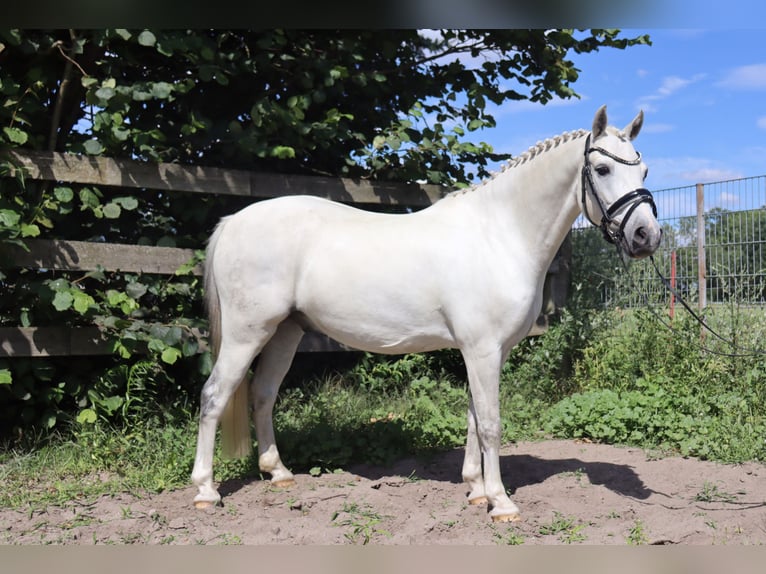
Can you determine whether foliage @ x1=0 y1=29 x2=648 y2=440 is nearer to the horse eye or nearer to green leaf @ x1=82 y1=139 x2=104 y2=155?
green leaf @ x1=82 y1=139 x2=104 y2=155

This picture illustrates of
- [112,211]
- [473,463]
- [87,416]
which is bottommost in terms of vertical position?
[473,463]

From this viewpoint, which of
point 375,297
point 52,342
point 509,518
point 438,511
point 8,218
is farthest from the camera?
point 52,342

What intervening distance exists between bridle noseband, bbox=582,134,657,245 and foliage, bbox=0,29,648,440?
8.18ft

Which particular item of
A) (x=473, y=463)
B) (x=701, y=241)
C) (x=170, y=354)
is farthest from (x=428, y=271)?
(x=701, y=241)

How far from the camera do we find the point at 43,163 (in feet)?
17.1

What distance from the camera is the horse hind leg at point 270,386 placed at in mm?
4734

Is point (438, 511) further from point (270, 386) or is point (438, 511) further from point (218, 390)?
point (218, 390)

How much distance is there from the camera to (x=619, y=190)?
151 inches

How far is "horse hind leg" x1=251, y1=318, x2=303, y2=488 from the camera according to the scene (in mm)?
4734

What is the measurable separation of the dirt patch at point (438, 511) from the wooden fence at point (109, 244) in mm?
1403

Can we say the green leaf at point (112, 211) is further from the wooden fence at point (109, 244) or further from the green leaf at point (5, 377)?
the green leaf at point (5, 377)

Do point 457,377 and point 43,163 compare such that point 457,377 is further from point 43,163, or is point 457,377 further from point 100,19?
point 100,19

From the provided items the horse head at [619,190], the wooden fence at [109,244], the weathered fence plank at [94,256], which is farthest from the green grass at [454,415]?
the horse head at [619,190]

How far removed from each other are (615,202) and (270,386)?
2.60m
